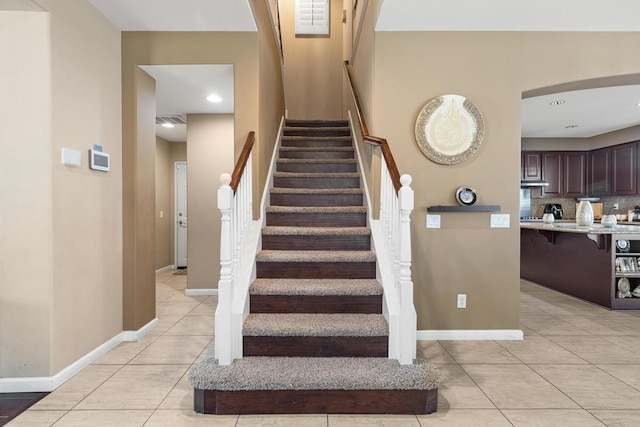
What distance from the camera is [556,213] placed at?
7.37m

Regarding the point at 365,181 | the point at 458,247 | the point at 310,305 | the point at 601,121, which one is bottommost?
the point at 310,305

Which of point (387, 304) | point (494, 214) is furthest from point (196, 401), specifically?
point (494, 214)

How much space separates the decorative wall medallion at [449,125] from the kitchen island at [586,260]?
89.2 inches

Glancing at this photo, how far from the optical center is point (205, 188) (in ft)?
15.8

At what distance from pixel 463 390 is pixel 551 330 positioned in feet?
5.63

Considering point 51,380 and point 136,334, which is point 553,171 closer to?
point 136,334

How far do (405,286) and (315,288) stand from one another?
685 mm

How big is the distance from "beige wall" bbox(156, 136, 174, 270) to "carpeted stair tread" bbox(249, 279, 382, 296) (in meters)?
4.39

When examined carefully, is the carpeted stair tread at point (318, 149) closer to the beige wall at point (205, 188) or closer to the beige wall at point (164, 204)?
the beige wall at point (205, 188)

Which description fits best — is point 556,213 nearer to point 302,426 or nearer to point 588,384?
point 588,384

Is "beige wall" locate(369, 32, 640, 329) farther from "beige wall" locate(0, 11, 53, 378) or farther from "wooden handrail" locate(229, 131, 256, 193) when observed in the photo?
"beige wall" locate(0, 11, 53, 378)

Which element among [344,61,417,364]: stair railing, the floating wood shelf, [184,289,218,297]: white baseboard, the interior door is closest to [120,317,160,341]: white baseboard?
[184,289,218,297]: white baseboard

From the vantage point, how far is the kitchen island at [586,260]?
4102 mm

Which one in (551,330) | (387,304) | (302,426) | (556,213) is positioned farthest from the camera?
(556,213)
